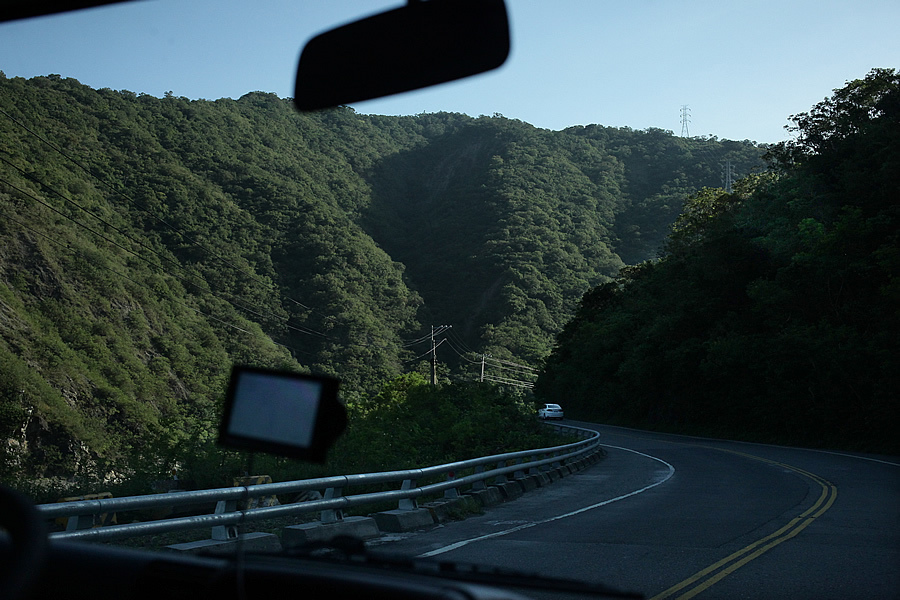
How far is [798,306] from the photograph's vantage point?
42.3m

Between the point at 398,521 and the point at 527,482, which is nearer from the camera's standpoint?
A: the point at 398,521

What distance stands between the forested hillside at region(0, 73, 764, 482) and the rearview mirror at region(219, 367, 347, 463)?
14288 mm

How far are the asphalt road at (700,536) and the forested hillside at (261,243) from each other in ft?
25.5

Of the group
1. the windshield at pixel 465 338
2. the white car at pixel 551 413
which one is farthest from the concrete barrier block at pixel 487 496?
the white car at pixel 551 413

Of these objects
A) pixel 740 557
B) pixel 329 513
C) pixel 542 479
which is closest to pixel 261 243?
pixel 542 479

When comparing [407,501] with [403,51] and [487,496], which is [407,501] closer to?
[487,496]

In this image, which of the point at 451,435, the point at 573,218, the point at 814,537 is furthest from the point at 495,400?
the point at 573,218

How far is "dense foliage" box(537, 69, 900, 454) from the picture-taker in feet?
120

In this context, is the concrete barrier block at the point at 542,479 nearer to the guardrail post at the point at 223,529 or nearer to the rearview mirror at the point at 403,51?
the guardrail post at the point at 223,529

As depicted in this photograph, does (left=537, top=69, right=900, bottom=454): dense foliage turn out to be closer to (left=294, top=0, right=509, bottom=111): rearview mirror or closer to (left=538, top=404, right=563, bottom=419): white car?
(left=538, top=404, right=563, bottom=419): white car

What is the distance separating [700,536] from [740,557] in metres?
1.55

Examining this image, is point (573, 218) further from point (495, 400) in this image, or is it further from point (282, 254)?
point (495, 400)

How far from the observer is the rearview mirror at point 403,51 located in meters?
2.52

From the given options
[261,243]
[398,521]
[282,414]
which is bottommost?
[398,521]
